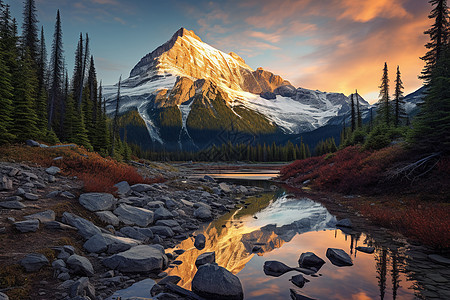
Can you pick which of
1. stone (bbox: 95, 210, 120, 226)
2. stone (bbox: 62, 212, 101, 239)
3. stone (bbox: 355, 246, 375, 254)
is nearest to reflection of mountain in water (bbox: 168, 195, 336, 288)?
stone (bbox: 355, 246, 375, 254)

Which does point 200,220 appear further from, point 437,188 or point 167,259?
point 437,188

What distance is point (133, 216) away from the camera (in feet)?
32.8

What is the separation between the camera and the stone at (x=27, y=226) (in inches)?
240

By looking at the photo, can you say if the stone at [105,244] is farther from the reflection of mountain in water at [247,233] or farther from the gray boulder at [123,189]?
the gray boulder at [123,189]

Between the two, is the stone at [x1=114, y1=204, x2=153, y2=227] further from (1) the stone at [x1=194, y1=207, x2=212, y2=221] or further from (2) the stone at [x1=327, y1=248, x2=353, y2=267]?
(2) the stone at [x1=327, y1=248, x2=353, y2=267]

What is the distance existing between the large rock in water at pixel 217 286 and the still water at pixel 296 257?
0.34 metres

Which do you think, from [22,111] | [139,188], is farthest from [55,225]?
[22,111]

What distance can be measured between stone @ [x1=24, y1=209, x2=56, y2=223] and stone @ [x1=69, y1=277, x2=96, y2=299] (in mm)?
3397

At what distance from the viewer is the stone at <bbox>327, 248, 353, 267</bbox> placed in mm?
6727

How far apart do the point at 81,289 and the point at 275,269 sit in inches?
178

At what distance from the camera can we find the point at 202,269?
17.9ft

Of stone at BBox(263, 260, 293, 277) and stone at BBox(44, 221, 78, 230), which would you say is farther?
stone at BBox(44, 221, 78, 230)

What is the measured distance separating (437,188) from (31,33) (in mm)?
51364

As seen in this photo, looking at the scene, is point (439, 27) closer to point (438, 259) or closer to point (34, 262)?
point (438, 259)
